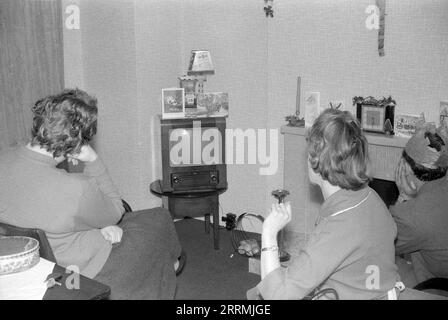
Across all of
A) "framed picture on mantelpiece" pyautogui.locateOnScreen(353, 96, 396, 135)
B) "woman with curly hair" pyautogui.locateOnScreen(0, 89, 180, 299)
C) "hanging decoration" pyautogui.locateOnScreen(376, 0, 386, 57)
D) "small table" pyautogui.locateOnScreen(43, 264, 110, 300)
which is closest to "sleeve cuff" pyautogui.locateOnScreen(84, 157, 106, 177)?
"woman with curly hair" pyautogui.locateOnScreen(0, 89, 180, 299)

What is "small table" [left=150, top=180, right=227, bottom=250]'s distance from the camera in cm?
405

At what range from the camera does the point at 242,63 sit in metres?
4.22

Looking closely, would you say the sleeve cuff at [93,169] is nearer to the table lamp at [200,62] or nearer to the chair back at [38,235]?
the chair back at [38,235]

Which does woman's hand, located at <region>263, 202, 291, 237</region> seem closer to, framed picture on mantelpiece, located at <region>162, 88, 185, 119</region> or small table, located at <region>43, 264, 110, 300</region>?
small table, located at <region>43, 264, 110, 300</region>

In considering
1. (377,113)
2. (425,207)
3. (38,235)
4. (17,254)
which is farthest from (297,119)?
(17,254)

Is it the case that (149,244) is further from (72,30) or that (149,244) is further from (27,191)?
(72,30)

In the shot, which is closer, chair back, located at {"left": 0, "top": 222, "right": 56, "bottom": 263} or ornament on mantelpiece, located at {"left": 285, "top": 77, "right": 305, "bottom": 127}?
chair back, located at {"left": 0, "top": 222, "right": 56, "bottom": 263}

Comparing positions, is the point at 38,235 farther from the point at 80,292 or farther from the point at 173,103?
the point at 173,103

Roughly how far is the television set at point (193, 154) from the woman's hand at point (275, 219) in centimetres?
216

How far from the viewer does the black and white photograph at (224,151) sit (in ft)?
6.25

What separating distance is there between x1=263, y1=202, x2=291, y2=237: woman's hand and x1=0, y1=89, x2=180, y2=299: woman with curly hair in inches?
30.8

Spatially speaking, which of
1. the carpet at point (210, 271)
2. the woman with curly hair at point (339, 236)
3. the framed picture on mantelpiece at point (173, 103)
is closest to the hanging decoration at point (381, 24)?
the framed picture on mantelpiece at point (173, 103)

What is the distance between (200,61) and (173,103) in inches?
14.4

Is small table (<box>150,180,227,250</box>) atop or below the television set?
below
